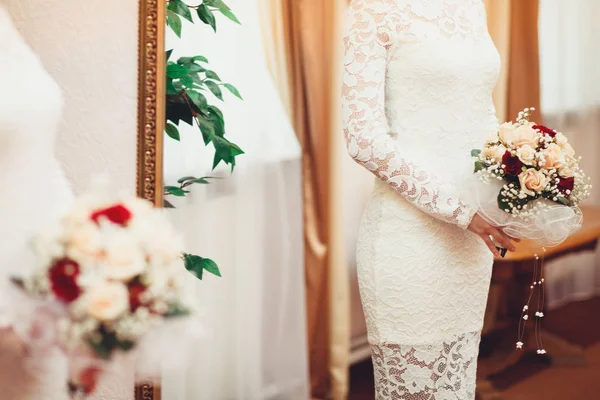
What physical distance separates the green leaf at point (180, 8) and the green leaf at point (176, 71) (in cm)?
13

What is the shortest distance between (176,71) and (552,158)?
0.90 meters

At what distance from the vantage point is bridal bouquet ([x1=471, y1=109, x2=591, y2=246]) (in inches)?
68.9

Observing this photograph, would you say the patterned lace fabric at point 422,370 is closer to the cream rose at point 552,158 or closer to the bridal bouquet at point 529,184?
the bridal bouquet at point 529,184

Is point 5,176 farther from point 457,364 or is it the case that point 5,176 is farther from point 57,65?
point 457,364

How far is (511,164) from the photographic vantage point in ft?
5.75

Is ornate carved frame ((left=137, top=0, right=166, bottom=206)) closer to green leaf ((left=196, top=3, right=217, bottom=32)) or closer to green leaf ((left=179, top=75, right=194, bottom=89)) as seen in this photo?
green leaf ((left=179, top=75, right=194, bottom=89))

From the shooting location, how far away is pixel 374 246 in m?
1.92

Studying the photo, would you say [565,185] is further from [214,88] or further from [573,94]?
[573,94]

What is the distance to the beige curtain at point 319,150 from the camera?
106 inches

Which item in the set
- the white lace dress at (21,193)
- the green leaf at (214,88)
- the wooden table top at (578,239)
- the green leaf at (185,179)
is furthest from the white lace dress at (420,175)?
the wooden table top at (578,239)

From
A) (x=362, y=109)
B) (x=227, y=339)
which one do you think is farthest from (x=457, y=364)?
(x=227, y=339)

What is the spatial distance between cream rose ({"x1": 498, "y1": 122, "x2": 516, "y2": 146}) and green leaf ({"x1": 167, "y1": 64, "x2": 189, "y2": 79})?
2.52ft

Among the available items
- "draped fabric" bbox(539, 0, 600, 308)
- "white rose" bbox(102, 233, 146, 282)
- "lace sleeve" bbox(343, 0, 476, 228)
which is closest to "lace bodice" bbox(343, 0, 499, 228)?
"lace sleeve" bbox(343, 0, 476, 228)

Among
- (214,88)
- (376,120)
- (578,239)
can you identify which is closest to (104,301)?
(376,120)
